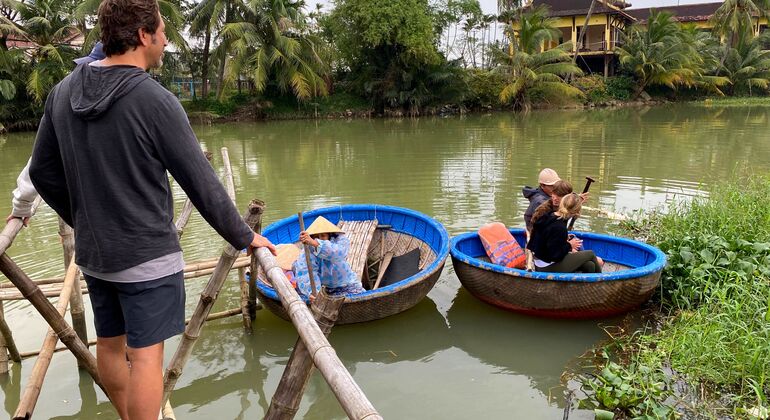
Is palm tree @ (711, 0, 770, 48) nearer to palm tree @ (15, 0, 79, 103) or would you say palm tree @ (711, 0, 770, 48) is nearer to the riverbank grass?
the riverbank grass

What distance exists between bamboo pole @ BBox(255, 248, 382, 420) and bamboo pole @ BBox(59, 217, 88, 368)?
1637 mm

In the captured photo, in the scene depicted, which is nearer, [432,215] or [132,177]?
[132,177]

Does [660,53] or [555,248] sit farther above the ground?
[660,53]

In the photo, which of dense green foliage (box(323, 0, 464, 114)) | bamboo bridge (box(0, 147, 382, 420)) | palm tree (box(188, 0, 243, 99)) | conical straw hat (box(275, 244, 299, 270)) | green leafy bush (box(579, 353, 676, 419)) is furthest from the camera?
dense green foliage (box(323, 0, 464, 114))

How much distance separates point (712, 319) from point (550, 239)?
46.5 inches

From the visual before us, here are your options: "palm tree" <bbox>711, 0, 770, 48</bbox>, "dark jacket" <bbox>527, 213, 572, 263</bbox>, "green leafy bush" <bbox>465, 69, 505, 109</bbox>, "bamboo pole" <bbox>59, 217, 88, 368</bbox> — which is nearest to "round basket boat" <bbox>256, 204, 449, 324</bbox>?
"dark jacket" <bbox>527, 213, 572, 263</bbox>

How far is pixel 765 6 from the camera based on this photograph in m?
29.3

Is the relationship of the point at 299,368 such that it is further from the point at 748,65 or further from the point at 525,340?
the point at 748,65

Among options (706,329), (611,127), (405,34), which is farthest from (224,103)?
(706,329)

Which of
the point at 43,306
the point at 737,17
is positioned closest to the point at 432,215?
the point at 43,306

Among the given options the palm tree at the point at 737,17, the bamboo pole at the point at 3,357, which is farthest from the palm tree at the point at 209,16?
the palm tree at the point at 737,17

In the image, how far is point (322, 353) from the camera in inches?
60.0

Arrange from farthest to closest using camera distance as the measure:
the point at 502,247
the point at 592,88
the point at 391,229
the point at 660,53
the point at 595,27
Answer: the point at 595,27, the point at 592,88, the point at 660,53, the point at 391,229, the point at 502,247

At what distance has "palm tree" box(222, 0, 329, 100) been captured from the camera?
21203mm
